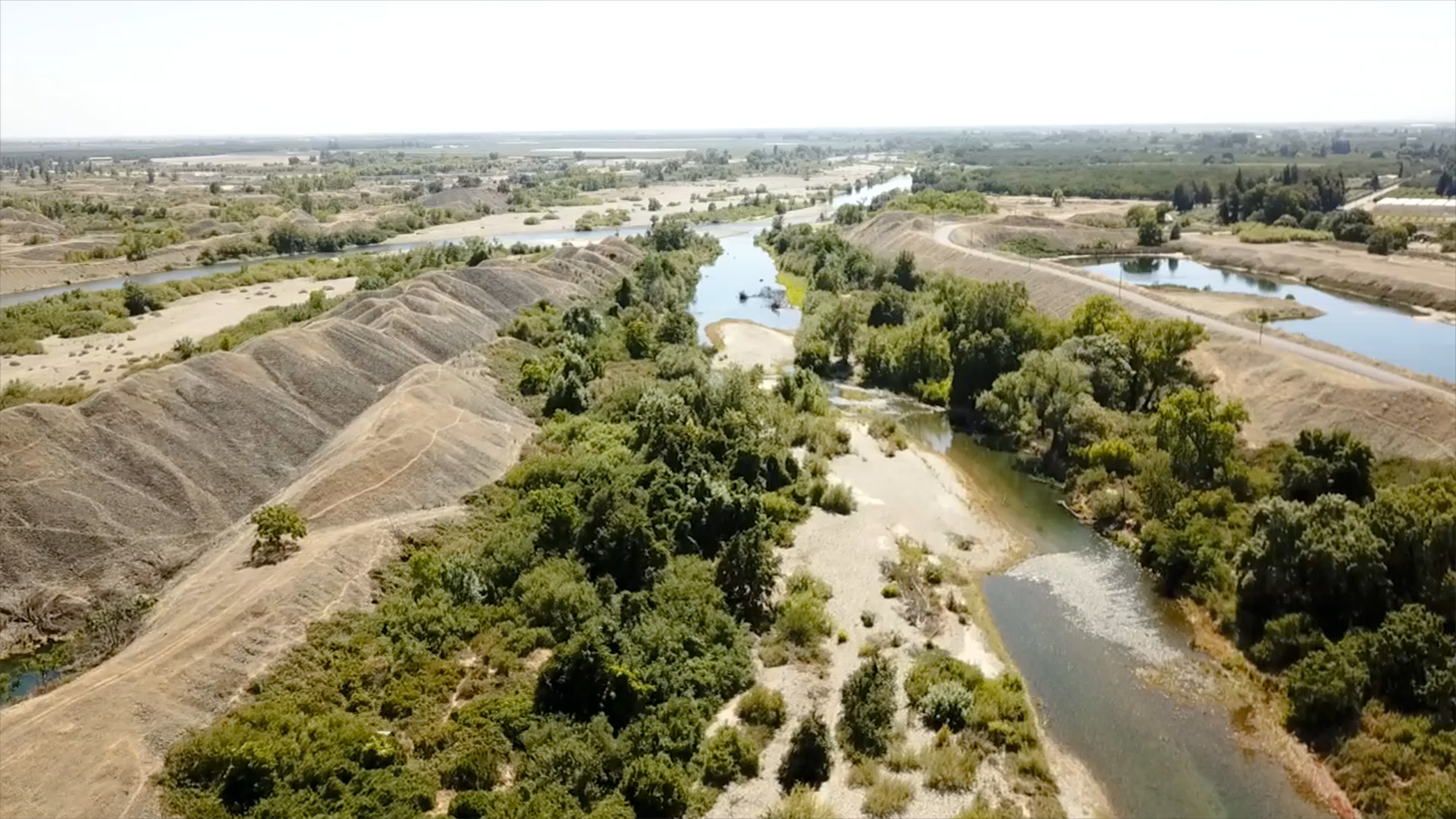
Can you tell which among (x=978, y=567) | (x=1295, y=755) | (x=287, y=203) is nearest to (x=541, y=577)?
(x=978, y=567)

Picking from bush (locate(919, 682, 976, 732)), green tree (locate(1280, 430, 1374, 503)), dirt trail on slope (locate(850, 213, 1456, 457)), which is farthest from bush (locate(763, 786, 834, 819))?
dirt trail on slope (locate(850, 213, 1456, 457))

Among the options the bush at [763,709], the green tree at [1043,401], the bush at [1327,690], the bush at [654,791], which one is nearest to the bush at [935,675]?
the bush at [763,709]

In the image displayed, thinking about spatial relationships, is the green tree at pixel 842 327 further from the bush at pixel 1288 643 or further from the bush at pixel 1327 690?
the bush at pixel 1327 690

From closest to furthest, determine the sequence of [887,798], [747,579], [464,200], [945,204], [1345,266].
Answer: [887,798] → [747,579] → [1345,266] → [945,204] → [464,200]

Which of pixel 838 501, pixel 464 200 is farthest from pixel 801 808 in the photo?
pixel 464 200

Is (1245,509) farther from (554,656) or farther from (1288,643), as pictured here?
(554,656)

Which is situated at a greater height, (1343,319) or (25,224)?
(25,224)

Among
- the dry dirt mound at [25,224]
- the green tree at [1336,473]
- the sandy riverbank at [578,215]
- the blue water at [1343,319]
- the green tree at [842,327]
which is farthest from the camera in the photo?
the sandy riverbank at [578,215]
